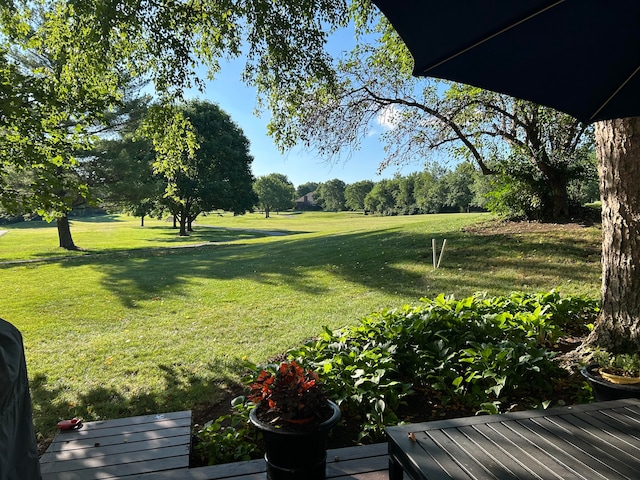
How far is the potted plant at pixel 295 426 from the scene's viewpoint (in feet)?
6.72

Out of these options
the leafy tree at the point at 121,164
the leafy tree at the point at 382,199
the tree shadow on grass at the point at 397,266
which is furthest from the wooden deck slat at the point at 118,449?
the leafy tree at the point at 382,199

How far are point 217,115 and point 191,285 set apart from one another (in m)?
19.8

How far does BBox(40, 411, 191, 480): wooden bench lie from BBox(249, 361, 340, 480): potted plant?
631 millimetres

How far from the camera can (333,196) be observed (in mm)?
73938

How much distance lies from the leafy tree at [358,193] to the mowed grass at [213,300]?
54348 millimetres

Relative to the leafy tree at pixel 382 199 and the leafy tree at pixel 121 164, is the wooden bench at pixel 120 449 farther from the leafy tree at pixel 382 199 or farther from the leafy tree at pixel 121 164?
the leafy tree at pixel 382 199

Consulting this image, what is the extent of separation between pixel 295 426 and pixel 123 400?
8.75 feet

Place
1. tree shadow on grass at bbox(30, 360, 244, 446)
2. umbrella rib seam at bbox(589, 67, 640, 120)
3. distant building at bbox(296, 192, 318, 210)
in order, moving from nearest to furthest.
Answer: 1. umbrella rib seam at bbox(589, 67, 640, 120)
2. tree shadow on grass at bbox(30, 360, 244, 446)
3. distant building at bbox(296, 192, 318, 210)

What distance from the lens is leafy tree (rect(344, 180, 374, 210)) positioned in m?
67.7

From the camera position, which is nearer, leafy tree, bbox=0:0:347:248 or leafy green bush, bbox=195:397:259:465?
leafy green bush, bbox=195:397:259:465

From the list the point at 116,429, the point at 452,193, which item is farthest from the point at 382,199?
the point at 116,429

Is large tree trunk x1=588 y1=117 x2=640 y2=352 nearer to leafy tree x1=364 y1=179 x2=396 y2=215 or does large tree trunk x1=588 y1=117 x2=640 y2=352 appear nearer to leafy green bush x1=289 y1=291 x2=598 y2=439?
leafy green bush x1=289 y1=291 x2=598 y2=439

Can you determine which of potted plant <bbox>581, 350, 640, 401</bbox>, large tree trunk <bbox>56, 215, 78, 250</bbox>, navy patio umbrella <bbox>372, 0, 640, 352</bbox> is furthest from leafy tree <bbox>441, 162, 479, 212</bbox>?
navy patio umbrella <bbox>372, 0, 640, 352</bbox>

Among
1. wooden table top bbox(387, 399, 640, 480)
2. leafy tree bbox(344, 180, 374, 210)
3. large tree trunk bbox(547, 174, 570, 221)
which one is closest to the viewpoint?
wooden table top bbox(387, 399, 640, 480)
